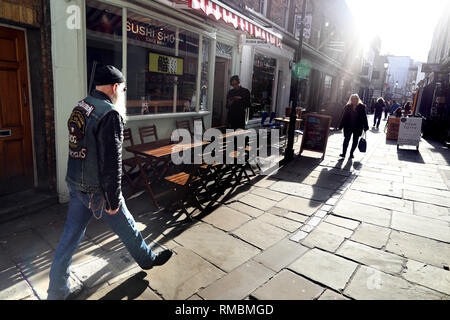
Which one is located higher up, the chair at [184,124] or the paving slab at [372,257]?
the chair at [184,124]

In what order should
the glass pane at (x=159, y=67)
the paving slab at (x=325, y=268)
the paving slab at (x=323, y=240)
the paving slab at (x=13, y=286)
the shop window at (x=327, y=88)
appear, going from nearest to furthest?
the paving slab at (x=13, y=286), the paving slab at (x=325, y=268), the paving slab at (x=323, y=240), the glass pane at (x=159, y=67), the shop window at (x=327, y=88)

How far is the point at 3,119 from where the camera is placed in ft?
13.7

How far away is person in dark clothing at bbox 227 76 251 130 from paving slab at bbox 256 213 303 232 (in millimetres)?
3343

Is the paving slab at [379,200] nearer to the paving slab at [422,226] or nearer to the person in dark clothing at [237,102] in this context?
the paving slab at [422,226]

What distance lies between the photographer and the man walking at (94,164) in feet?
7.51

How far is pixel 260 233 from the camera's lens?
3.97m

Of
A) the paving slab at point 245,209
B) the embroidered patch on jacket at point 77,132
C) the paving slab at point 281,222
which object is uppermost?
the embroidered patch on jacket at point 77,132

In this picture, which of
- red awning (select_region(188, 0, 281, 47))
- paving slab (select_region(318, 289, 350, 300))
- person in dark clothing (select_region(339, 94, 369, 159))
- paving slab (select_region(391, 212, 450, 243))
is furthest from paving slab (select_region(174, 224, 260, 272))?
person in dark clothing (select_region(339, 94, 369, 159))

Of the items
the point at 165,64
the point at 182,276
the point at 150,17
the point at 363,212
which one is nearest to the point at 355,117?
the point at 363,212

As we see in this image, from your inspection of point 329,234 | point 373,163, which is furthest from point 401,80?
point 329,234

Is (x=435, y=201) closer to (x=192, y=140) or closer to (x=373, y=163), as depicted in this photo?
(x=373, y=163)

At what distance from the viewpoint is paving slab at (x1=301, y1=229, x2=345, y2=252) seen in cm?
369

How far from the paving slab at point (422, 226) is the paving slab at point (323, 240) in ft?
3.52

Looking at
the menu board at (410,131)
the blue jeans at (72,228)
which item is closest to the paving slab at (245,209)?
the blue jeans at (72,228)
